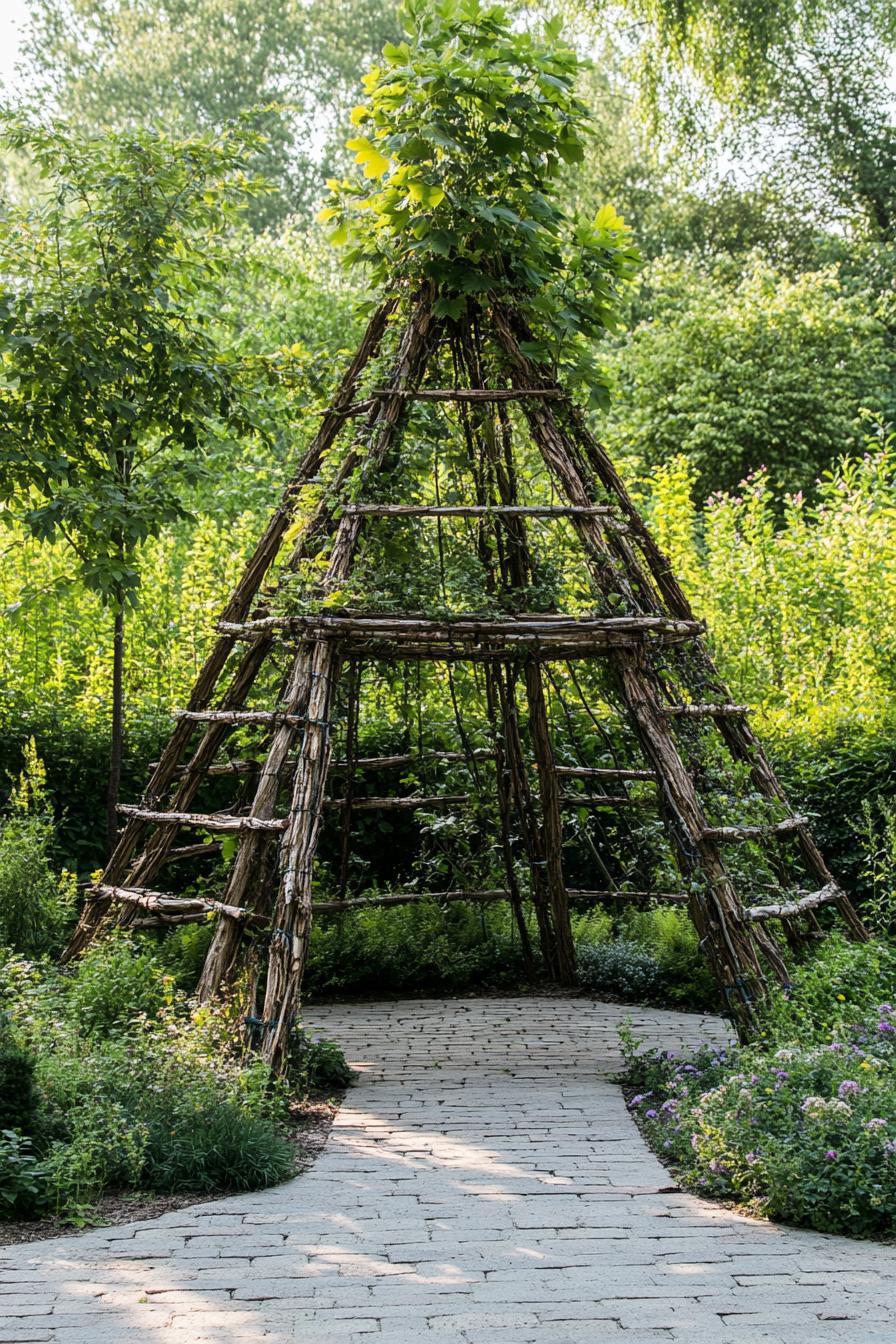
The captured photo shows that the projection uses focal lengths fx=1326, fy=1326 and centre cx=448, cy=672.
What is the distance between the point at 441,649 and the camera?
7609 mm

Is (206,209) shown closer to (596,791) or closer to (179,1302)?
(596,791)

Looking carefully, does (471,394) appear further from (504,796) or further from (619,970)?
(619,970)

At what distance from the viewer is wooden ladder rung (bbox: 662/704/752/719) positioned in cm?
670

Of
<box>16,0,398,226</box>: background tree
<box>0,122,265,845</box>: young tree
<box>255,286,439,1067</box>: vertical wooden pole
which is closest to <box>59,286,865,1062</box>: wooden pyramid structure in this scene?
<box>255,286,439,1067</box>: vertical wooden pole

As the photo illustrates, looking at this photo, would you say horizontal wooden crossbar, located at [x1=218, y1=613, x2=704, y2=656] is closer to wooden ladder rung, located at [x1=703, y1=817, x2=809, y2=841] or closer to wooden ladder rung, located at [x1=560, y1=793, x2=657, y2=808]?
wooden ladder rung, located at [x1=703, y1=817, x2=809, y2=841]

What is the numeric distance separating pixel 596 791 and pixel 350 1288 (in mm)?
6725

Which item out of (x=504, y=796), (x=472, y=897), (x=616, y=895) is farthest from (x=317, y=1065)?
(x=616, y=895)

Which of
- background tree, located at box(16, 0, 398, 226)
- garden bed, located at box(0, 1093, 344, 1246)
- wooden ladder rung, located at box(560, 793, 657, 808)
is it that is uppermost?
background tree, located at box(16, 0, 398, 226)

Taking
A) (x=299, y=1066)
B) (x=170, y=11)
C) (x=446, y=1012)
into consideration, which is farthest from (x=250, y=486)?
(x=170, y=11)

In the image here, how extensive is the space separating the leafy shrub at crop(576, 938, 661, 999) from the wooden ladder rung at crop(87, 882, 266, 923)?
309 centimetres

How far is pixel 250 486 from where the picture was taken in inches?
669

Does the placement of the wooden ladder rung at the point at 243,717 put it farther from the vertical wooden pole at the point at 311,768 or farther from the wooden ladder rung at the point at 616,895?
the wooden ladder rung at the point at 616,895

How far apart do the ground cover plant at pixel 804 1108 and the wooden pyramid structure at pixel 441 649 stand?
0.37 m

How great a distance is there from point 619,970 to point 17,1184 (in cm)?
530
